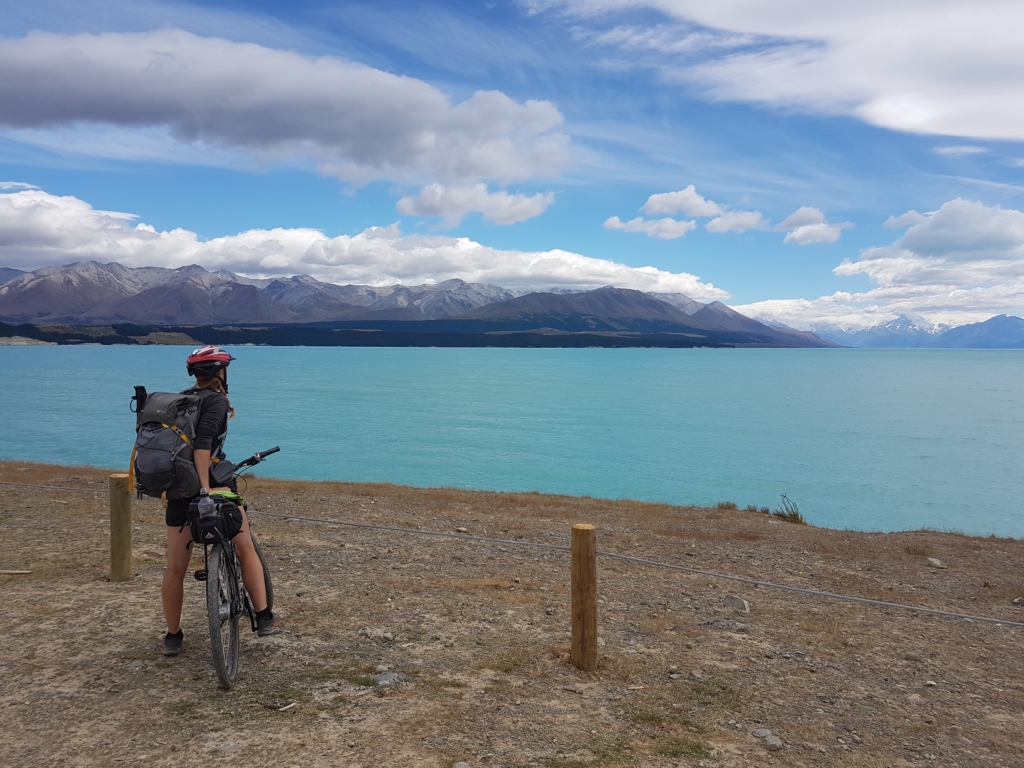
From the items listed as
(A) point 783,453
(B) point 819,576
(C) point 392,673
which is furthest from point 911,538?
(A) point 783,453

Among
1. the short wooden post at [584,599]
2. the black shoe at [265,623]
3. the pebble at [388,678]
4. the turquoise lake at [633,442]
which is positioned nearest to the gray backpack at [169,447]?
the black shoe at [265,623]

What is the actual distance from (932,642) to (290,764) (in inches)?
319

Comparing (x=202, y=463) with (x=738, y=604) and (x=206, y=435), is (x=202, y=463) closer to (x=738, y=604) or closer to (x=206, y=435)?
(x=206, y=435)

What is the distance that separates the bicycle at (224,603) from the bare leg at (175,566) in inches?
7.1

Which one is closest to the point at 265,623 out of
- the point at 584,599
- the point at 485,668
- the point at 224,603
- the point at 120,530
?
the point at 224,603

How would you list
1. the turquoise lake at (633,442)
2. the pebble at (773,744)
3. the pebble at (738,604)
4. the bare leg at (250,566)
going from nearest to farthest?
1. the pebble at (773,744)
2. the bare leg at (250,566)
3. the pebble at (738,604)
4. the turquoise lake at (633,442)

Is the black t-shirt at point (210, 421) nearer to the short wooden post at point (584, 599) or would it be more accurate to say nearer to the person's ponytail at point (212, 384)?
the person's ponytail at point (212, 384)

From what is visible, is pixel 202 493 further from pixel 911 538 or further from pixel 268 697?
pixel 911 538

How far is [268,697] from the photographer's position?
620 cm

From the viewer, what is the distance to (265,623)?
7113 mm

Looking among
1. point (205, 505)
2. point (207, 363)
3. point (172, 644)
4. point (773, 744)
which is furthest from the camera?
point (172, 644)

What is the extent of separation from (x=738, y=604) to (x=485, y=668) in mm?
4772

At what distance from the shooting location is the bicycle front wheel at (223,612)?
5980 mm

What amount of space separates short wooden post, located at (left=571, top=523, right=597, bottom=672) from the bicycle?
3031 millimetres
